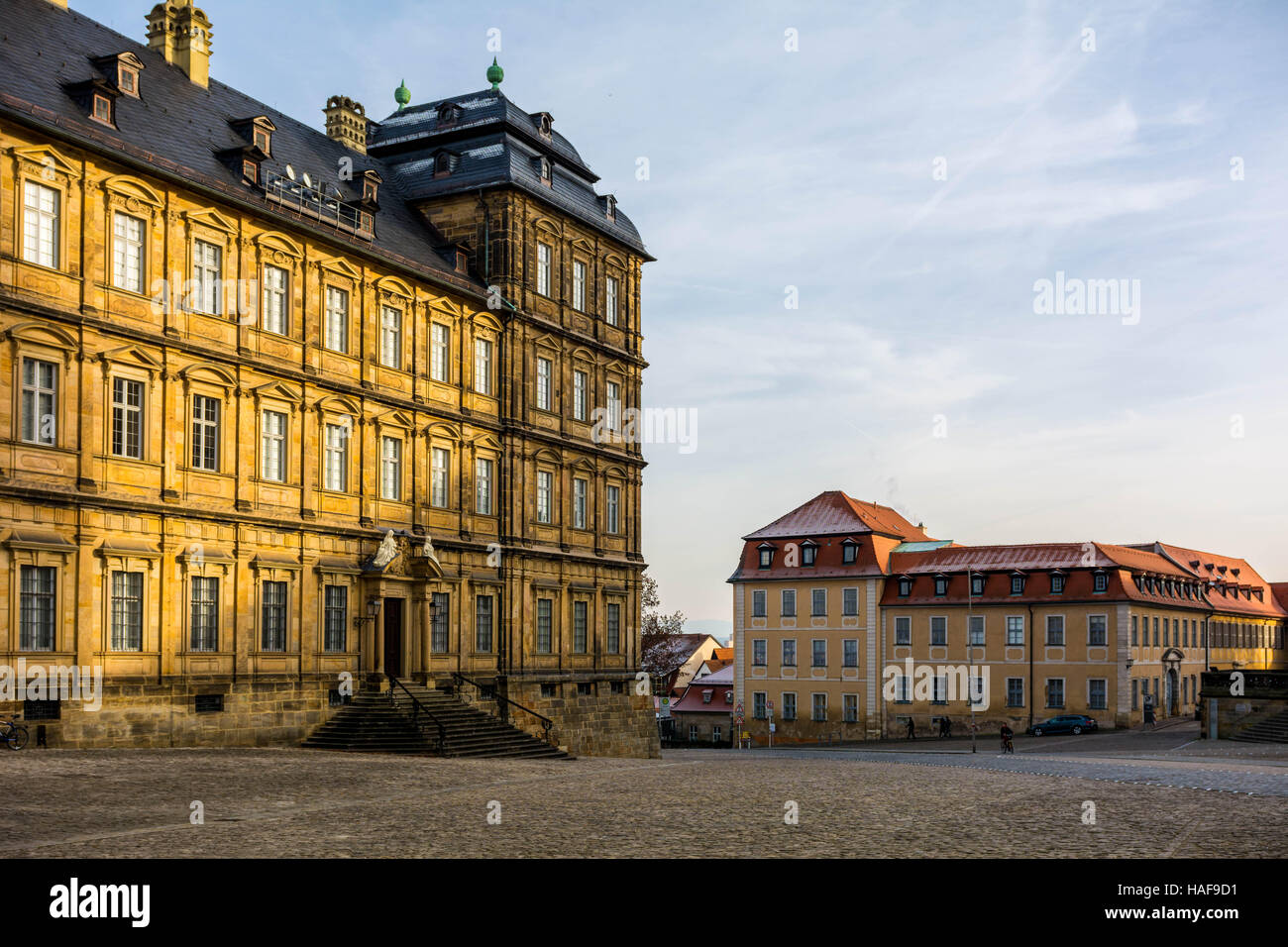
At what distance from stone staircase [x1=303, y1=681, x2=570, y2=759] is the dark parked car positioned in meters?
39.9

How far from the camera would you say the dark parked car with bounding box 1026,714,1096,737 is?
69.6 m

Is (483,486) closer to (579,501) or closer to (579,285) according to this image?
(579,501)

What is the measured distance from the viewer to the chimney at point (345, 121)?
45.9m

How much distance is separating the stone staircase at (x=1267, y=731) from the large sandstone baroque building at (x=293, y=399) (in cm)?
2610

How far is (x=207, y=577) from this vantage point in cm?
3231

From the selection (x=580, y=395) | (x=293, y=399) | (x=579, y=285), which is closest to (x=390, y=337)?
(x=293, y=399)

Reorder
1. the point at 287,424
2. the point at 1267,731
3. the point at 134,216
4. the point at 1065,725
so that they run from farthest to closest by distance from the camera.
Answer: the point at 1065,725
the point at 1267,731
the point at 287,424
the point at 134,216

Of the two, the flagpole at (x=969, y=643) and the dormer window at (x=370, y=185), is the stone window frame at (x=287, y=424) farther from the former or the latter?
the flagpole at (x=969, y=643)

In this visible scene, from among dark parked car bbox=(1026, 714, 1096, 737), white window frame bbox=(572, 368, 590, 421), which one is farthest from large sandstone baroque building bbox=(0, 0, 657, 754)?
dark parked car bbox=(1026, 714, 1096, 737)

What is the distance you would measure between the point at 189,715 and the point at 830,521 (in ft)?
183

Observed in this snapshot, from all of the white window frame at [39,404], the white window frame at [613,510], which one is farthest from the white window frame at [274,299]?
the white window frame at [613,510]
